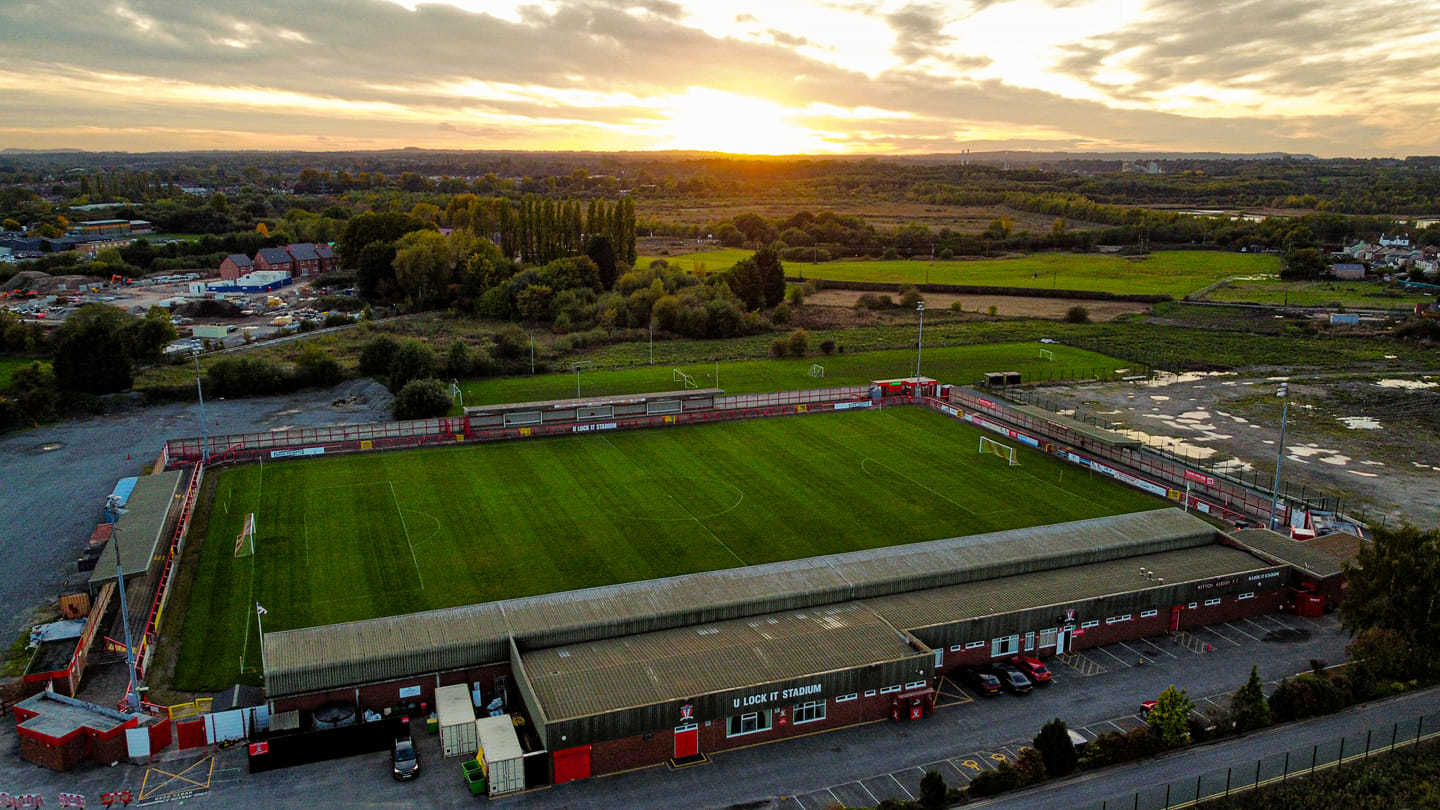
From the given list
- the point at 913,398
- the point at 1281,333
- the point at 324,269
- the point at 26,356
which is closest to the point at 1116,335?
the point at 1281,333

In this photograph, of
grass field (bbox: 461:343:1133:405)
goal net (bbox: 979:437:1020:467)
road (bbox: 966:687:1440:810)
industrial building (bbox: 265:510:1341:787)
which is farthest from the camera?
grass field (bbox: 461:343:1133:405)

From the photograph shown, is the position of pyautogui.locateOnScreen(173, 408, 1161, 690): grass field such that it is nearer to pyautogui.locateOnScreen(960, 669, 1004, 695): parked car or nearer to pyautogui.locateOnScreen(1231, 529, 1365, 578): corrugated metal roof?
pyautogui.locateOnScreen(1231, 529, 1365, 578): corrugated metal roof

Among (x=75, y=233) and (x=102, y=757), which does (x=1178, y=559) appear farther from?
(x=75, y=233)

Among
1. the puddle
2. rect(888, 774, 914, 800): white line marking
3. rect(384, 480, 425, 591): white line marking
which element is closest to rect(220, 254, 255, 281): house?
rect(384, 480, 425, 591): white line marking

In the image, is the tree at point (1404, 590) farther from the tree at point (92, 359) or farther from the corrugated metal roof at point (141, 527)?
the tree at point (92, 359)

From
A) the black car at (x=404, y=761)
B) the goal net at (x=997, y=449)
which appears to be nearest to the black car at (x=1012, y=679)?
the black car at (x=404, y=761)

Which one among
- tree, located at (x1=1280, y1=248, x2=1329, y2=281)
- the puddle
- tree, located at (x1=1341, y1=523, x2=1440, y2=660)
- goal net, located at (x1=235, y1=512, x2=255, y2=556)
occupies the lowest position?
goal net, located at (x1=235, y1=512, x2=255, y2=556)
